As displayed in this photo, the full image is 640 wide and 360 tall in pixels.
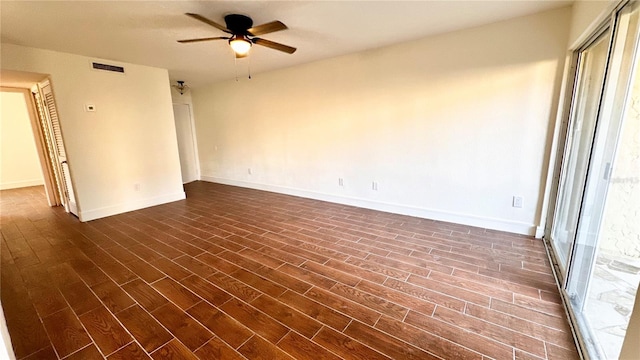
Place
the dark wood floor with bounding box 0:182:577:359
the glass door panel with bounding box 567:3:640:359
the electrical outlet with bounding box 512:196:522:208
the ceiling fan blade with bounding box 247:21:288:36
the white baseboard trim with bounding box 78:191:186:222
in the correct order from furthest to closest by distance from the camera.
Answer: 1. the white baseboard trim with bounding box 78:191:186:222
2. the electrical outlet with bounding box 512:196:522:208
3. the ceiling fan blade with bounding box 247:21:288:36
4. the dark wood floor with bounding box 0:182:577:359
5. the glass door panel with bounding box 567:3:640:359

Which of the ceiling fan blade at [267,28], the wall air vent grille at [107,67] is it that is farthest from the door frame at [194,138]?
the ceiling fan blade at [267,28]

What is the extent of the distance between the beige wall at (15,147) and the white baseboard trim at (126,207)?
428 centimetres

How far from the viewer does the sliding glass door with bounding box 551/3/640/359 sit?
139cm

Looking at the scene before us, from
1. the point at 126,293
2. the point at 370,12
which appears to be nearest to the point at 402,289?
the point at 126,293

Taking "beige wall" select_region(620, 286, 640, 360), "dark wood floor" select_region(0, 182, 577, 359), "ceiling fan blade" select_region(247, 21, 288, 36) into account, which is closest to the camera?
"beige wall" select_region(620, 286, 640, 360)

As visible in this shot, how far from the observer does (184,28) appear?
2748 millimetres

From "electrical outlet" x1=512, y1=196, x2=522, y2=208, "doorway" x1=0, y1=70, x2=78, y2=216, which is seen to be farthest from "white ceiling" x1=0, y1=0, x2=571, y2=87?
"electrical outlet" x1=512, y1=196, x2=522, y2=208

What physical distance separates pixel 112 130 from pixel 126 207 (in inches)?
49.4

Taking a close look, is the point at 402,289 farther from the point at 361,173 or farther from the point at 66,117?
the point at 66,117

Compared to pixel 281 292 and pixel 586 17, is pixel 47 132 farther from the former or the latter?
pixel 586 17

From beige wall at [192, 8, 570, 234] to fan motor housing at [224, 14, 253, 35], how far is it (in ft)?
6.00

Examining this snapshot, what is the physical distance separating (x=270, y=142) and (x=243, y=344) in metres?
4.07

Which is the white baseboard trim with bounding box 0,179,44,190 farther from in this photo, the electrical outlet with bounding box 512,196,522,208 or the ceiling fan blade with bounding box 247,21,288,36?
the electrical outlet with bounding box 512,196,522,208

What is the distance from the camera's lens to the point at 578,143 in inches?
93.4
